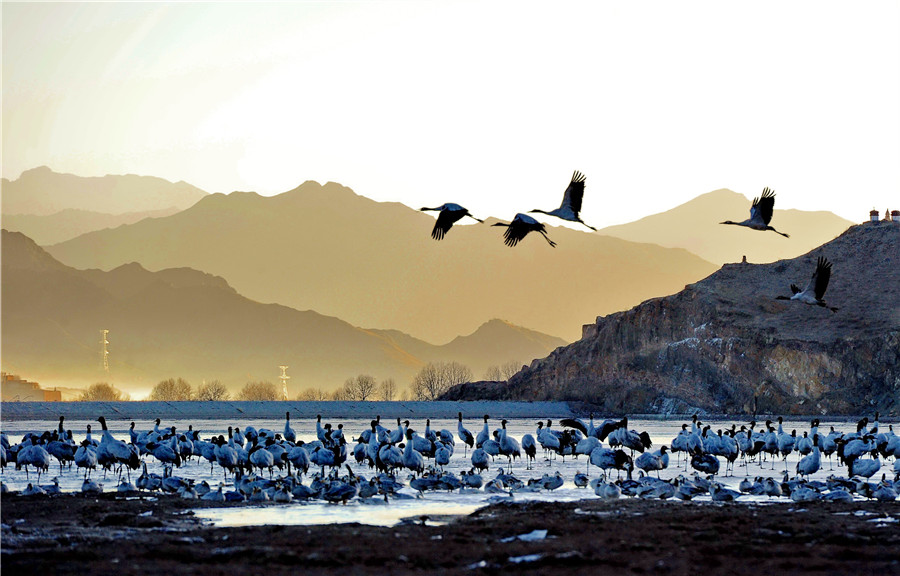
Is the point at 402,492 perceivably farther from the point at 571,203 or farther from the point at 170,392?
the point at 170,392

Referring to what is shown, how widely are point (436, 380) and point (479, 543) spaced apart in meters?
164

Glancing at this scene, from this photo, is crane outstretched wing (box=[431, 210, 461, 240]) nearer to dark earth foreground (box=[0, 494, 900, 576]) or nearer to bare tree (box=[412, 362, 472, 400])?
dark earth foreground (box=[0, 494, 900, 576])

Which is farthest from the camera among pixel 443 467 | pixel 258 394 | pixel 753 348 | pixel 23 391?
pixel 23 391

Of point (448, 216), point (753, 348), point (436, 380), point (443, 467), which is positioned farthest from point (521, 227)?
point (436, 380)

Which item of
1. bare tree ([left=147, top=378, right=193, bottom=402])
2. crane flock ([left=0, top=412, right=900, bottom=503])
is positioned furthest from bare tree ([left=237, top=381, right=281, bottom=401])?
crane flock ([left=0, top=412, right=900, bottom=503])

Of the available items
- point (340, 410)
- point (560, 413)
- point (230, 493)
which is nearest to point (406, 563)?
point (230, 493)

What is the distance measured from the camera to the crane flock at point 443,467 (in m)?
27.4

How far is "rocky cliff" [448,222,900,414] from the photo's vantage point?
120 m

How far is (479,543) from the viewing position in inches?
773

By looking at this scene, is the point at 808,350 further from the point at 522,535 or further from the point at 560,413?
the point at 522,535

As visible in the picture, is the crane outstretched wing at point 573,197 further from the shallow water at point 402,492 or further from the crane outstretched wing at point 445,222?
the shallow water at point 402,492

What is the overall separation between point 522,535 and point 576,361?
406 ft

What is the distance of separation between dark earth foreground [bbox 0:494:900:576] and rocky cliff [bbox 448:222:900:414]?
99663 millimetres

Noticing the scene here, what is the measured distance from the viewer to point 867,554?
18.7 m
